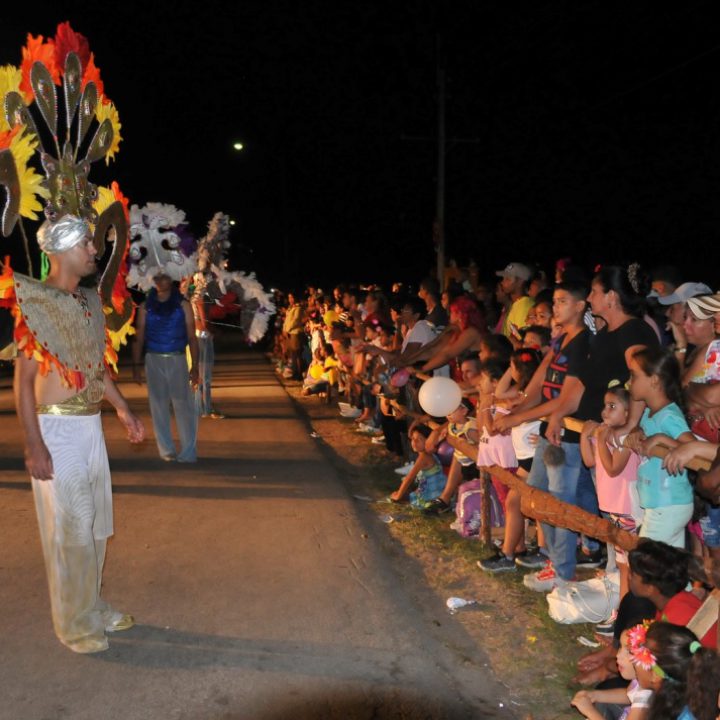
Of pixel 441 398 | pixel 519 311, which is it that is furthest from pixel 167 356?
pixel 519 311

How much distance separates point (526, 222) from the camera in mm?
24922

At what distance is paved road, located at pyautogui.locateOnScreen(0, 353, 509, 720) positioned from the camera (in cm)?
412

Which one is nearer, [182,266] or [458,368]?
[458,368]

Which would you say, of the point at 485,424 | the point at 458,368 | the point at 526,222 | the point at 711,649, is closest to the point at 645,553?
the point at 711,649

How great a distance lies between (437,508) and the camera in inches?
300

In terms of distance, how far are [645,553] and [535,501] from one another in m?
1.53

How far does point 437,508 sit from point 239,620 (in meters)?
A: 2.90

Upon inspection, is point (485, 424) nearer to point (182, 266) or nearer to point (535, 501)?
point (535, 501)

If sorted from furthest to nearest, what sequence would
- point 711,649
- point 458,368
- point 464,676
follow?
point 458,368 → point 464,676 → point 711,649

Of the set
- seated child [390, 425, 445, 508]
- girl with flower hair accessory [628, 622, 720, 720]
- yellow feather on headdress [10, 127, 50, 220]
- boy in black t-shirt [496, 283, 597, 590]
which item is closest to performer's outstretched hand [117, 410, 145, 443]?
yellow feather on headdress [10, 127, 50, 220]

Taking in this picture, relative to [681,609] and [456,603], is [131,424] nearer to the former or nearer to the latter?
[456,603]

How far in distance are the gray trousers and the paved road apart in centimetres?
92

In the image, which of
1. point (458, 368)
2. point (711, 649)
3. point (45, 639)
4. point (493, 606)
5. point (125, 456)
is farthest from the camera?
point (125, 456)

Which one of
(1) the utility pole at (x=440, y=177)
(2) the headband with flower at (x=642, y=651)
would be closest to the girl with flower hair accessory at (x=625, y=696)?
(2) the headband with flower at (x=642, y=651)
